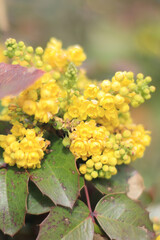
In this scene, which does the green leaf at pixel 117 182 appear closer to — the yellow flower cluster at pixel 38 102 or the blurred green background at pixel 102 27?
the yellow flower cluster at pixel 38 102

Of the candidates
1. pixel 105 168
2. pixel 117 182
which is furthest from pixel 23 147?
pixel 117 182

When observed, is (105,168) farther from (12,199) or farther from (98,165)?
(12,199)

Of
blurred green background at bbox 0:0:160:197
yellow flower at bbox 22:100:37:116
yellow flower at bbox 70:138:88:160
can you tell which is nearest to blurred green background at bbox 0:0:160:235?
blurred green background at bbox 0:0:160:197

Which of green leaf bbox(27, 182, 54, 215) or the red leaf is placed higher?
the red leaf


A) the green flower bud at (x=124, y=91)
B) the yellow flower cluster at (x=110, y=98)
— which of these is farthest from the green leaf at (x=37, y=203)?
the green flower bud at (x=124, y=91)

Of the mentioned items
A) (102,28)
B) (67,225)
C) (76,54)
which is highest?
(102,28)

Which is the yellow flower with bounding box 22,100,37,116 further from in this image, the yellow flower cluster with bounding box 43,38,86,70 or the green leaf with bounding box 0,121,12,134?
the yellow flower cluster with bounding box 43,38,86,70

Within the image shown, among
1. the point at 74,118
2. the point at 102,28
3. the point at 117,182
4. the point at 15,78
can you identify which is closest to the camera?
the point at 15,78
